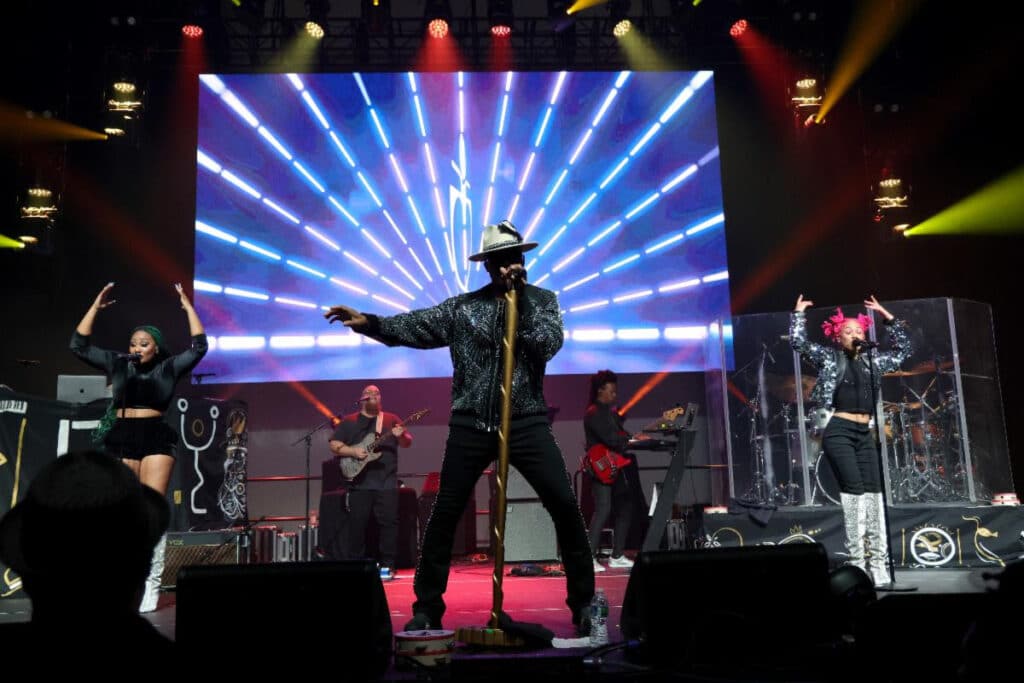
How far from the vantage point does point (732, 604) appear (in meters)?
2.77

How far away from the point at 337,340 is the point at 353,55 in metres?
3.60

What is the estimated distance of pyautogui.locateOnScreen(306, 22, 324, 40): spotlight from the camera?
32.2 feet

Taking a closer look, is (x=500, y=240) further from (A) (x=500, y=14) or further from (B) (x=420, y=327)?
(A) (x=500, y=14)

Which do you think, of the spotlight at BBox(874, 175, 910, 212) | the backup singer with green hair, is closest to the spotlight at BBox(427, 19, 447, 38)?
the spotlight at BBox(874, 175, 910, 212)

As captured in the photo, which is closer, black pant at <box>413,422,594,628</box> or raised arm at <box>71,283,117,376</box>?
black pant at <box>413,422,594,628</box>

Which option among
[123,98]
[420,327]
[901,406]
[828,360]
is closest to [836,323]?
[901,406]

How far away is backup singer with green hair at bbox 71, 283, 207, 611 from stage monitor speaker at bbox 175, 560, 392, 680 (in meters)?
2.89

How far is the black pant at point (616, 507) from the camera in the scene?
850 centimetres

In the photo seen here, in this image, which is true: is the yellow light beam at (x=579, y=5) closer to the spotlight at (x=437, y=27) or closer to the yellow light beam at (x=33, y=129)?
the spotlight at (x=437, y=27)

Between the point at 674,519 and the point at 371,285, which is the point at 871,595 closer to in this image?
the point at 674,519

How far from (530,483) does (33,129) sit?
29.5 feet

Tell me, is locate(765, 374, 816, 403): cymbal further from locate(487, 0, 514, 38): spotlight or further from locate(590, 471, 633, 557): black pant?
locate(487, 0, 514, 38): spotlight

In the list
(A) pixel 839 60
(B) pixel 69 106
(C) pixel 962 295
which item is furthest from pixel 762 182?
(B) pixel 69 106

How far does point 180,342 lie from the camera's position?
1073 centimetres
